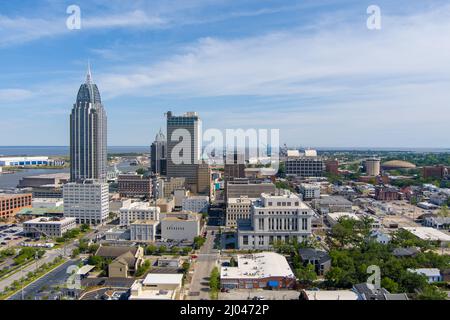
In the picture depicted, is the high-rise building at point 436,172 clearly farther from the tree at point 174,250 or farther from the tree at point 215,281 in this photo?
the tree at point 215,281

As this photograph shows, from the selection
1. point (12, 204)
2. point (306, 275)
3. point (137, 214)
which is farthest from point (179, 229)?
point (12, 204)

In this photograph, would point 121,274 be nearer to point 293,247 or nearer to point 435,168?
point 293,247

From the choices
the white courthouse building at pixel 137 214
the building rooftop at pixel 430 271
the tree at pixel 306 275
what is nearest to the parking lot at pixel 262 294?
the tree at pixel 306 275

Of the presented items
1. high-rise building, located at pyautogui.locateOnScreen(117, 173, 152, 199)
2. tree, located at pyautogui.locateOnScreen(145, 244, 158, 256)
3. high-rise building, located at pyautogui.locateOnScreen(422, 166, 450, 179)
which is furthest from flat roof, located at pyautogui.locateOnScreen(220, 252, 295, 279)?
high-rise building, located at pyautogui.locateOnScreen(422, 166, 450, 179)

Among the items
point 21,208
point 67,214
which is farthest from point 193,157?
point 21,208

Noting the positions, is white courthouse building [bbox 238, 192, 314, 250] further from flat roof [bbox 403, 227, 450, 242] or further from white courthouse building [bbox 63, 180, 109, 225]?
white courthouse building [bbox 63, 180, 109, 225]
